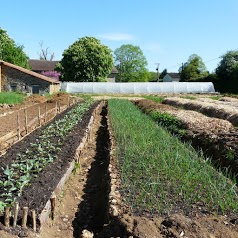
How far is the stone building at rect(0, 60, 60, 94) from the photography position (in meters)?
32.9

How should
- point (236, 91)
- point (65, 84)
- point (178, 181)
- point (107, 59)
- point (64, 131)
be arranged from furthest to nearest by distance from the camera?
point (107, 59)
point (65, 84)
point (236, 91)
point (64, 131)
point (178, 181)

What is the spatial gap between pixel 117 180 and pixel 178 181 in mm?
926

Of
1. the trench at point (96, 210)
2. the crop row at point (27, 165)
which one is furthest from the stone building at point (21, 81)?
the trench at point (96, 210)

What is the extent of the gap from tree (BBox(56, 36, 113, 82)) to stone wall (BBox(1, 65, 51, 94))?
1313cm

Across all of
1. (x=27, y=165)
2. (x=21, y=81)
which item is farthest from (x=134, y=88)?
(x=27, y=165)

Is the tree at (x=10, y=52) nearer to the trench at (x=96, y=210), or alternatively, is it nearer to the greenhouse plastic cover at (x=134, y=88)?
the greenhouse plastic cover at (x=134, y=88)

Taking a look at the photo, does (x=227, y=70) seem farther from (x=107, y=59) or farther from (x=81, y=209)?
(x=81, y=209)

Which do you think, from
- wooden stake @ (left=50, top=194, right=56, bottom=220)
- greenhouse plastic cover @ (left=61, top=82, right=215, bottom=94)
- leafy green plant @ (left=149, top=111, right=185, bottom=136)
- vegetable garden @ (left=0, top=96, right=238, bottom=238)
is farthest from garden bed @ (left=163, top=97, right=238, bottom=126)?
greenhouse plastic cover @ (left=61, top=82, right=215, bottom=94)

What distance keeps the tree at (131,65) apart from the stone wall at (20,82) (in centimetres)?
3500

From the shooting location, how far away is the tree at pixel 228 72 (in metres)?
37.5

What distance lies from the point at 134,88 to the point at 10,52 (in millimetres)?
15863

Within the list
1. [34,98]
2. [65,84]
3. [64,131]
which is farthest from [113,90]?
[64,131]

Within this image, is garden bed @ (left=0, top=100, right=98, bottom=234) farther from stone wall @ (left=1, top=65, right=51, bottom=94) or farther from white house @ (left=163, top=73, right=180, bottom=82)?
white house @ (left=163, top=73, right=180, bottom=82)

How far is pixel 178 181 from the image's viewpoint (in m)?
5.22
